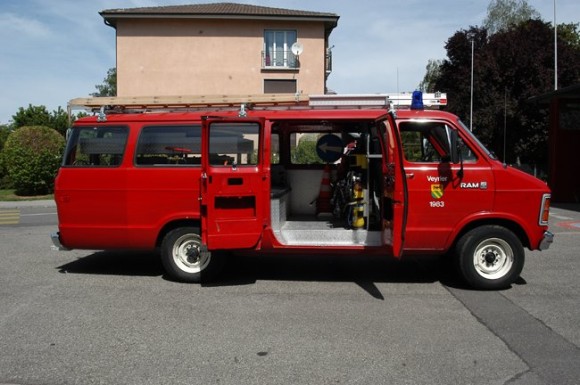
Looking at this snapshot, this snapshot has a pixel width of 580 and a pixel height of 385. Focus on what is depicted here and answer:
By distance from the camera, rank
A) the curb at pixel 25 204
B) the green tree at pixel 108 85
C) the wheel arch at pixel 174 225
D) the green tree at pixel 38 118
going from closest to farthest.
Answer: the wheel arch at pixel 174 225 → the curb at pixel 25 204 → the green tree at pixel 38 118 → the green tree at pixel 108 85

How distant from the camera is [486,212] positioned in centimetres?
676

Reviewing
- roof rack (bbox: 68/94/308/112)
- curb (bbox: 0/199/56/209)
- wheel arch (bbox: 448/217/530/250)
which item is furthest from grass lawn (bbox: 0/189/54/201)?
wheel arch (bbox: 448/217/530/250)

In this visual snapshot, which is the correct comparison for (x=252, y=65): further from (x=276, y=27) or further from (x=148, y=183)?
(x=148, y=183)

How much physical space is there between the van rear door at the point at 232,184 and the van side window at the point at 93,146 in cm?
141

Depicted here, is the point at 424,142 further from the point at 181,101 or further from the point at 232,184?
the point at 181,101

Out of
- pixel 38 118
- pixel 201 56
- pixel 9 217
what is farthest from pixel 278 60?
pixel 9 217

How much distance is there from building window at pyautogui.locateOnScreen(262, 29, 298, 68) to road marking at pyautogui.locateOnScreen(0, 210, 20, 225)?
22.7 m

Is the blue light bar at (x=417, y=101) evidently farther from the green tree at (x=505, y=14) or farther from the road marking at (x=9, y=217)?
the green tree at (x=505, y=14)

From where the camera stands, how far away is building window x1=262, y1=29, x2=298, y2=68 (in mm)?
37344

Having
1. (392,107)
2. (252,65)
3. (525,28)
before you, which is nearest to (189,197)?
(392,107)

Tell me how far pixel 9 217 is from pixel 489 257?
46.8ft

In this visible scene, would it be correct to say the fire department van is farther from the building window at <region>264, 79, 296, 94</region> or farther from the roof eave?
the roof eave

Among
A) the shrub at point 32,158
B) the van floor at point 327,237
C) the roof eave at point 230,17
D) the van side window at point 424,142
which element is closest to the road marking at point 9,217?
the shrub at point 32,158

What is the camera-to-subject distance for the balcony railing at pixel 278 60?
122 ft
